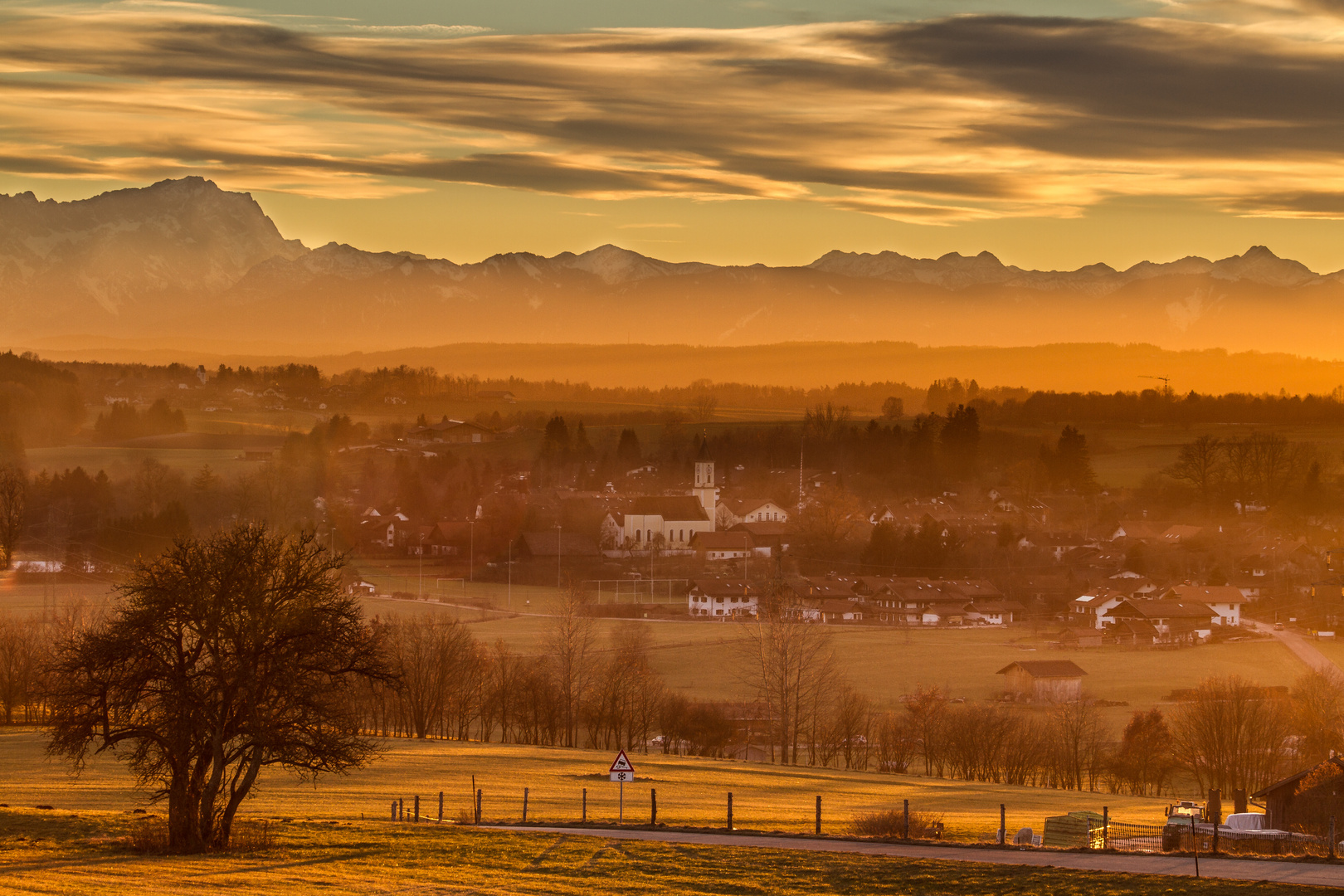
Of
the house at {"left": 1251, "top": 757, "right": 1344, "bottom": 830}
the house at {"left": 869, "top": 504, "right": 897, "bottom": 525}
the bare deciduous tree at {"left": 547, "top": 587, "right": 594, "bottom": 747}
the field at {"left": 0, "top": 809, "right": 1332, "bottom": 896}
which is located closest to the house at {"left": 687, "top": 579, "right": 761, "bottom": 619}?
the bare deciduous tree at {"left": 547, "top": 587, "right": 594, "bottom": 747}

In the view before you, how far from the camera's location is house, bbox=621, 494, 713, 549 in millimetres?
171875

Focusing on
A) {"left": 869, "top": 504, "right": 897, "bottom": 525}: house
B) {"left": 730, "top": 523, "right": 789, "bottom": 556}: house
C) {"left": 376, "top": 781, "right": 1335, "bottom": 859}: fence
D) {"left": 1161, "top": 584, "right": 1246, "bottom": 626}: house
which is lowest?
{"left": 376, "top": 781, "right": 1335, "bottom": 859}: fence

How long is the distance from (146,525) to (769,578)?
7429 centimetres

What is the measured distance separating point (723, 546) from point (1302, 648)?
73.1m

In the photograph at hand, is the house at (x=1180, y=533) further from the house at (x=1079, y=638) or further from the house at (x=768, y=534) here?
the house at (x=1079, y=638)

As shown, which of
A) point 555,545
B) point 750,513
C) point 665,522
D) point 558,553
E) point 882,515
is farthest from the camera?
point 750,513

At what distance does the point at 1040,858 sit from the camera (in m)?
29.7

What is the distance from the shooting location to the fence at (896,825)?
32.5 m

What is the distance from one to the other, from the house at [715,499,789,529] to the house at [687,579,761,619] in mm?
52036

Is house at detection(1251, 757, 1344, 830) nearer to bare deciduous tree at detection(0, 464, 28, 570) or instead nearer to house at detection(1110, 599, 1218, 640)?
house at detection(1110, 599, 1218, 640)

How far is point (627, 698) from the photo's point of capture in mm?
80062

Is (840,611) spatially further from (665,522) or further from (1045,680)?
(665,522)

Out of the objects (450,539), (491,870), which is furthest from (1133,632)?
(491,870)

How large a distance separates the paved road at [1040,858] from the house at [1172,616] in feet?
315
